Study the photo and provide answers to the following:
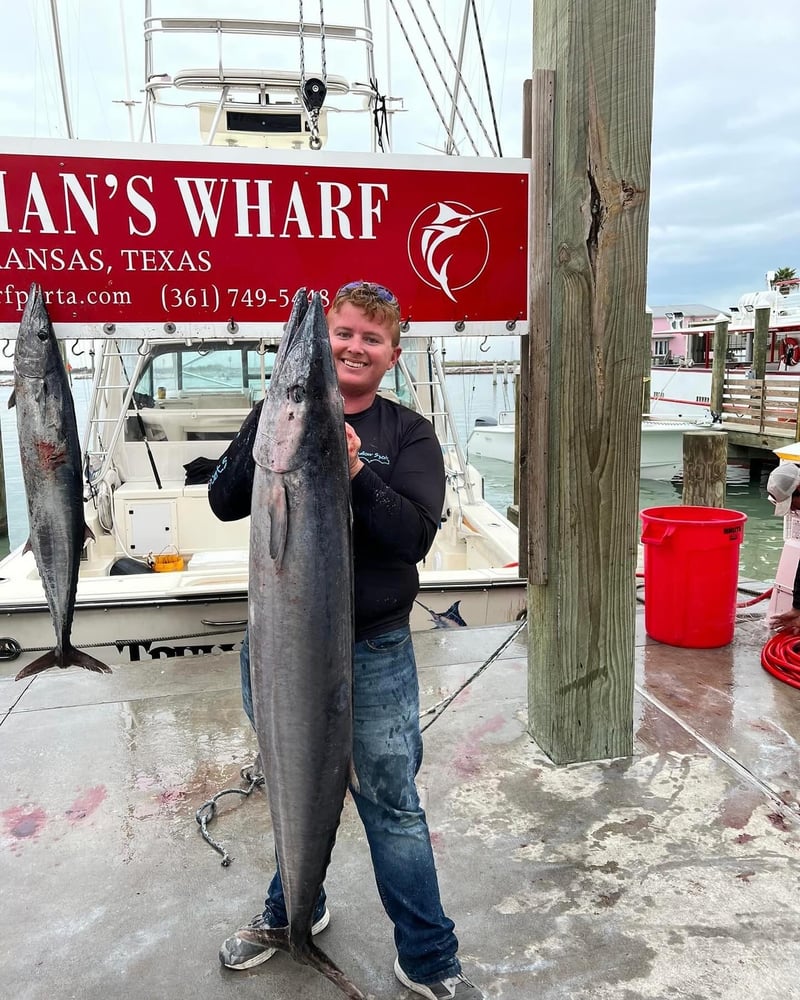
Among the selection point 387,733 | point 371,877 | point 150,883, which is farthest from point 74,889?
point 387,733

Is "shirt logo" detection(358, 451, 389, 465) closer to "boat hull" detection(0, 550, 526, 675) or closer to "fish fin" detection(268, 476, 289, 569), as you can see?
"fish fin" detection(268, 476, 289, 569)

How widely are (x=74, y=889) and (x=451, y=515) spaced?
5.16 metres

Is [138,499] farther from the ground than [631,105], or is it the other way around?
[631,105]

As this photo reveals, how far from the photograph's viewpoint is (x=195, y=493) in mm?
6371

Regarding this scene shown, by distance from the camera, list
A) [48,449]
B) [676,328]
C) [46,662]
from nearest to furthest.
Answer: [48,449] < [46,662] < [676,328]

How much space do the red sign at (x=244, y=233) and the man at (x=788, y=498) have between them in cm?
220

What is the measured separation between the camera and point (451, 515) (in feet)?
23.7

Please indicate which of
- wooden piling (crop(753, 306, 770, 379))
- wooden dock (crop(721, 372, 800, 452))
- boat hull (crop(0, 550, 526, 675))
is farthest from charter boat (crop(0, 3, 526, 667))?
wooden piling (crop(753, 306, 770, 379))

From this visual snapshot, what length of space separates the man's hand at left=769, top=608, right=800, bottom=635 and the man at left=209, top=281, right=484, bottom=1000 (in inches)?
126

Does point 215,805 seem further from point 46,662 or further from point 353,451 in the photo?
point 353,451

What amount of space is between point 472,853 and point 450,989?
0.64 meters

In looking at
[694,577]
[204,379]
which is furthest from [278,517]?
[204,379]

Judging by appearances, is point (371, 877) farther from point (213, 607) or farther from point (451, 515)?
point (451, 515)

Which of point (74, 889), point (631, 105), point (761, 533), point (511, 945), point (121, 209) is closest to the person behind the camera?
point (511, 945)
